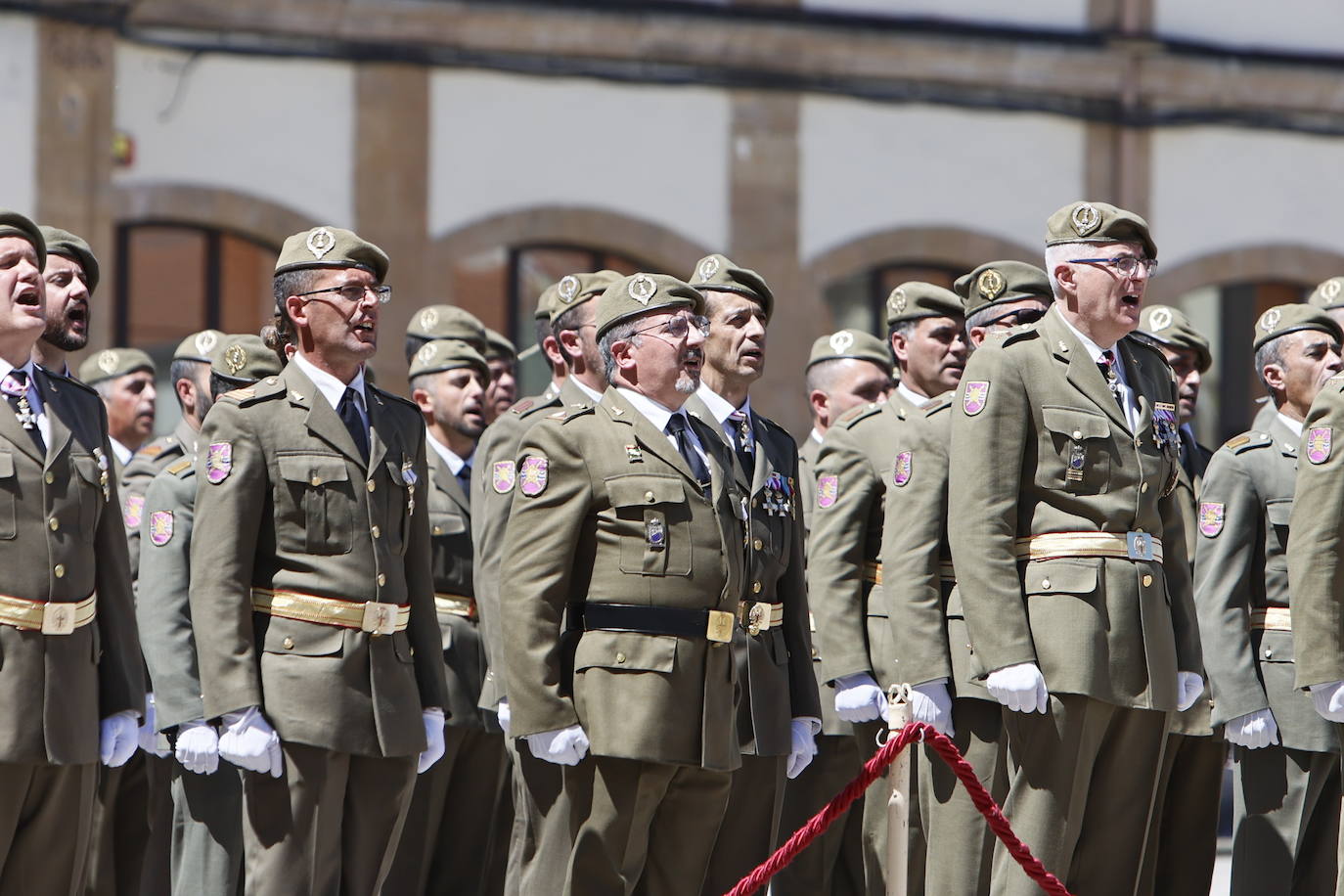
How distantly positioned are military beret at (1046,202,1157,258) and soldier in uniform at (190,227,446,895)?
177 cm

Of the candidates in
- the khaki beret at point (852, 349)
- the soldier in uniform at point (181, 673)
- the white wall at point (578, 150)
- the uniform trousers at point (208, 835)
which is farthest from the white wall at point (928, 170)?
the uniform trousers at point (208, 835)

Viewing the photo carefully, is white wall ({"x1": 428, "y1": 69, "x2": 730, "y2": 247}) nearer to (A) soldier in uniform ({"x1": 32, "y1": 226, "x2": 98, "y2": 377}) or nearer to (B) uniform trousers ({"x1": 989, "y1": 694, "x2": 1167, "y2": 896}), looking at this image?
(A) soldier in uniform ({"x1": 32, "y1": 226, "x2": 98, "y2": 377})

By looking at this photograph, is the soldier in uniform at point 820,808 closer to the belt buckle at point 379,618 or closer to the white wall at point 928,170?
the belt buckle at point 379,618

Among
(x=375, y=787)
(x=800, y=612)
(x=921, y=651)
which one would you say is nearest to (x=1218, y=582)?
(x=921, y=651)

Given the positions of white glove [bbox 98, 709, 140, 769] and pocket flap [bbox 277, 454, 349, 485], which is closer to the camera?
white glove [bbox 98, 709, 140, 769]

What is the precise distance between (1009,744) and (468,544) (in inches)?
98.7

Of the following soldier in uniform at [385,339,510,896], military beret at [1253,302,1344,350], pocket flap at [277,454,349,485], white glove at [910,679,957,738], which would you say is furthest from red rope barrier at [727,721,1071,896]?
military beret at [1253,302,1344,350]

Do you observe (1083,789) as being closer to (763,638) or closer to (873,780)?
(873,780)

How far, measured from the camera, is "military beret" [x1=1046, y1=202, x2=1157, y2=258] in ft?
19.8

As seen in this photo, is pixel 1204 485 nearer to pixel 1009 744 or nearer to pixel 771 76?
pixel 1009 744

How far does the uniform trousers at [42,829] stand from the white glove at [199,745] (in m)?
0.29

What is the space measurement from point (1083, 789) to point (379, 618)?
1810mm

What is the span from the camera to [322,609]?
5801 millimetres

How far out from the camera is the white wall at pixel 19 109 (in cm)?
1321
